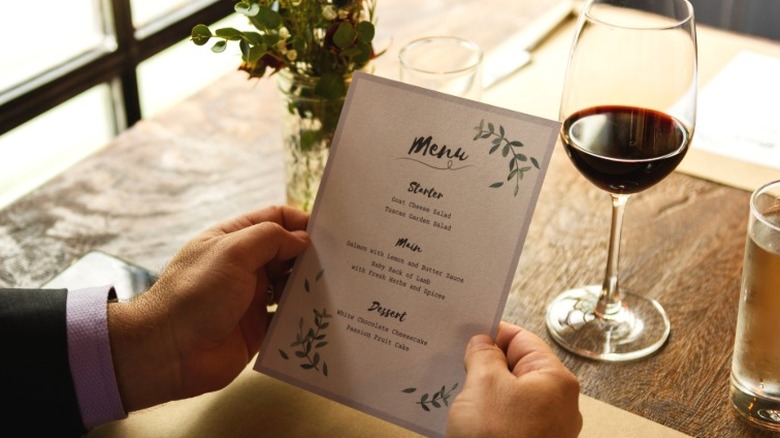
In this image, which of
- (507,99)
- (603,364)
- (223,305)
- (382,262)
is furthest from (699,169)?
(223,305)

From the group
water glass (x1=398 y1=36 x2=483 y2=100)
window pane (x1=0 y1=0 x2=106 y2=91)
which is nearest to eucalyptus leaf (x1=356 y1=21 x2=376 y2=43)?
water glass (x1=398 y1=36 x2=483 y2=100)

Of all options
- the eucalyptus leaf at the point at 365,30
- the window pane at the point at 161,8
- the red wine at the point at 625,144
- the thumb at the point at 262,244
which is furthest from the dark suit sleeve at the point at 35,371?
the window pane at the point at 161,8

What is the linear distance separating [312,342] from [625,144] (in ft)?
1.19

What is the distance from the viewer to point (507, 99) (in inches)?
57.2

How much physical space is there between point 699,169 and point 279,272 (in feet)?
2.11

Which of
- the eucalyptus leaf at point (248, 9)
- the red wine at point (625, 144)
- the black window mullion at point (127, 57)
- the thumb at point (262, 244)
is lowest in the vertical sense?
the black window mullion at point (127, 57)

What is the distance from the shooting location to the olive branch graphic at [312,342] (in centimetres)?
89

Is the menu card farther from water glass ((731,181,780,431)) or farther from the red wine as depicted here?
water glass ((731,181,780,431))

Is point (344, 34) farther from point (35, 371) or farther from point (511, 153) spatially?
point (35, 371)

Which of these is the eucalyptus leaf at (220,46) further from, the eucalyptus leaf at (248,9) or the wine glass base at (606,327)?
the wine glass base at (606,327)

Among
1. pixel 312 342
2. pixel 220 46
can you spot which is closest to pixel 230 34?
pixel 220 46

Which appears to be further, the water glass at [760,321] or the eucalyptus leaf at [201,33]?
the eucalyptus leaf at [201,33]

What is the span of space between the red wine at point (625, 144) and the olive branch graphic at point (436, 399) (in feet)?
0.86

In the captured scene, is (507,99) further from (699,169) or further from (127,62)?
(127,62)
